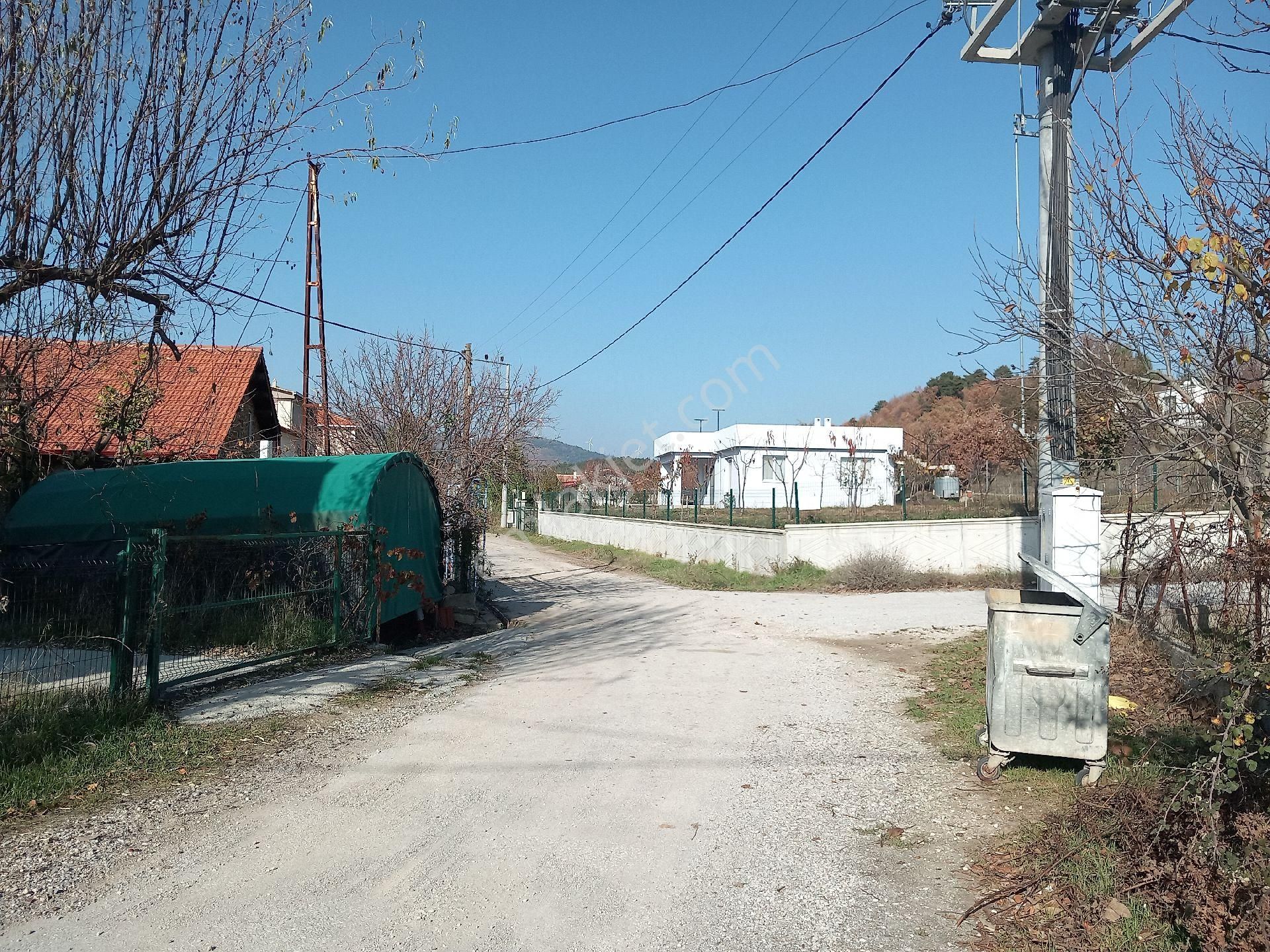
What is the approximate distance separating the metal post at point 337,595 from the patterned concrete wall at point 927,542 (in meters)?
13.3

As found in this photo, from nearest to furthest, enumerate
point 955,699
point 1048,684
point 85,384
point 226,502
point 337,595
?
point 1048,684 → point 85,384 → point 955,699 → point 337,595 → point 226,502

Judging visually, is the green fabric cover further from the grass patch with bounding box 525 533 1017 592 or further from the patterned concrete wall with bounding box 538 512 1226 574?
the patterned concrete wall with bounding box 538 512 1226 574

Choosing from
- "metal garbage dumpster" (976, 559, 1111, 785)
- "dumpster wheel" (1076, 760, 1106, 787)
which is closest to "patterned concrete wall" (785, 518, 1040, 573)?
"metal garbage dumpster" (976, 559, 1111, 785)

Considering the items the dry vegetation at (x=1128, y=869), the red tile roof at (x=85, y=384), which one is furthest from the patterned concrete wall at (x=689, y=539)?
the dry vegetation at (x=1128, y=869)

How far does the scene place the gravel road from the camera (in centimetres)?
413

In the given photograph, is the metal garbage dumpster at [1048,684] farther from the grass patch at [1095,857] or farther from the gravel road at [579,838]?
the gravel road at [579,838]

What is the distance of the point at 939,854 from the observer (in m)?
5.07

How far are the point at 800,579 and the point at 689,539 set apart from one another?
6938mm

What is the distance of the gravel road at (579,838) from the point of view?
4129 mm

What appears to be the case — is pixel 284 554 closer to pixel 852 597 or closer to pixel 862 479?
pixel 852 597

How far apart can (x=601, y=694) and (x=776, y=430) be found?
1393 inches

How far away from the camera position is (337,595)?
1096 cm

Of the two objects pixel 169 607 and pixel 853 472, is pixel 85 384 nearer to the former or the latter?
pixel 169 607

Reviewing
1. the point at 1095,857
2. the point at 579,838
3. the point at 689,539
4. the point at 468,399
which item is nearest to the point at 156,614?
the point at 579,838
